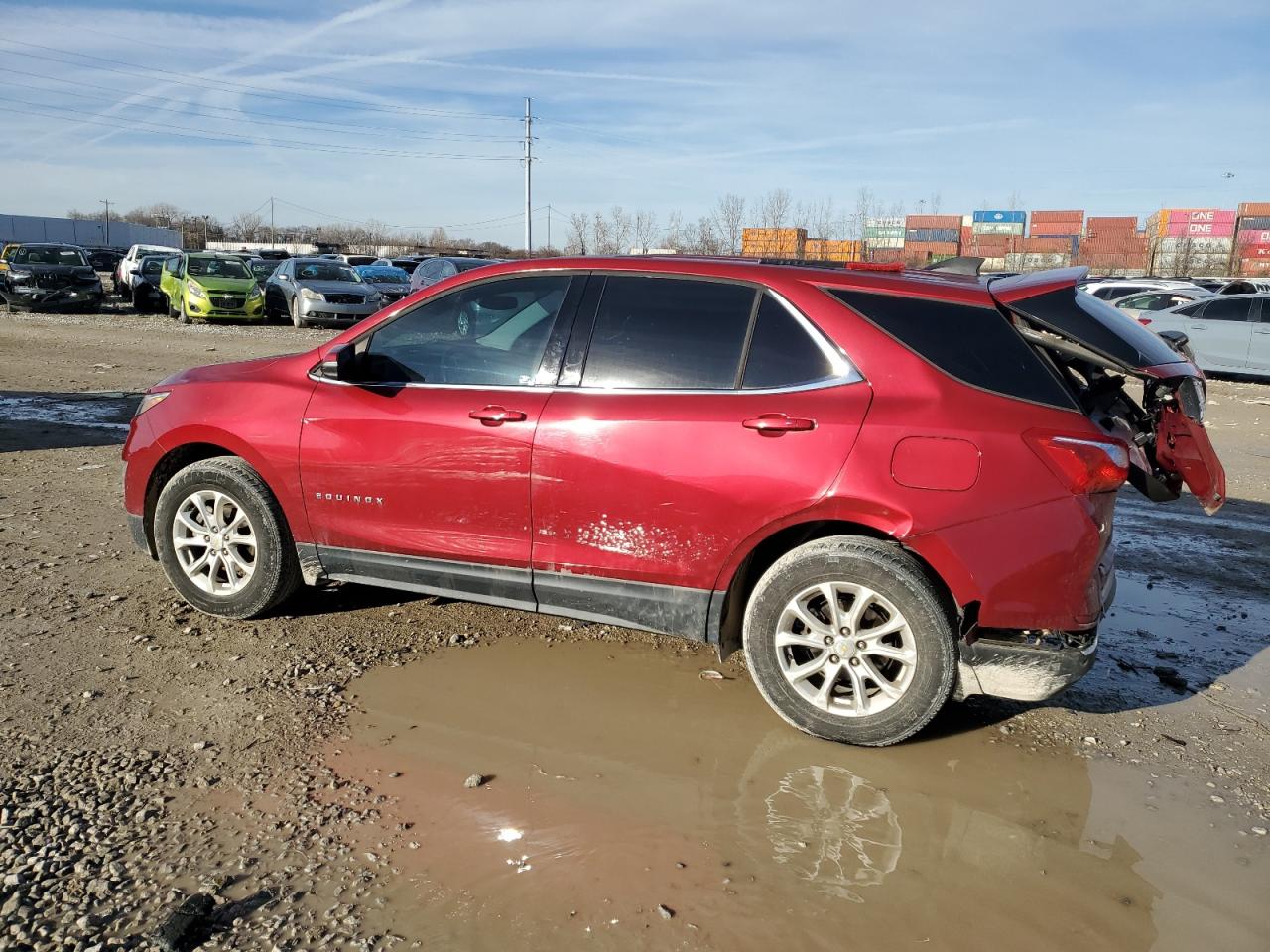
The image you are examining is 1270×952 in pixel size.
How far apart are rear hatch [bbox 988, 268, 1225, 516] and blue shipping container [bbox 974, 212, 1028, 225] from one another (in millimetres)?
72023

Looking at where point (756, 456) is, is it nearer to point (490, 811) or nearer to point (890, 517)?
point (890, 517)

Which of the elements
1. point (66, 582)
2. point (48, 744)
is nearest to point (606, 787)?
point (48, 744)

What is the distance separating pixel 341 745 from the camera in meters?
3.56

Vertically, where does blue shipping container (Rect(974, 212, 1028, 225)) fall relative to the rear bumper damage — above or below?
above

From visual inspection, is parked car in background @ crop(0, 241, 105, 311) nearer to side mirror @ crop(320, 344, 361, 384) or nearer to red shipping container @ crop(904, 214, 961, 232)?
side mirror @ crop(320, 344, 361, 384)

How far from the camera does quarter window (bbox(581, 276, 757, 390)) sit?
3828 mm

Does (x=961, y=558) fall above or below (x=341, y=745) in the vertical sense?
above

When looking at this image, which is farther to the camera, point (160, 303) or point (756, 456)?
point (160, 303)

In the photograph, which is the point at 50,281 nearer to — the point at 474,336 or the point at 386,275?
the point at 386,275

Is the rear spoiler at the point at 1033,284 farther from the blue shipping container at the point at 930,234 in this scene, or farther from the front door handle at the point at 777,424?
the blue shipping container at the point at 930,234

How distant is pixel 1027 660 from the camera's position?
346 centimetres

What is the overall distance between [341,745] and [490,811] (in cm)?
72

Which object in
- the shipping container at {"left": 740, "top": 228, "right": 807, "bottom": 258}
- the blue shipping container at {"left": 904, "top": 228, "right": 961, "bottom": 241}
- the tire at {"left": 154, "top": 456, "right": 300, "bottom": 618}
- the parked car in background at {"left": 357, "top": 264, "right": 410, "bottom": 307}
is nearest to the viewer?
the tire at {"left": 154, "top": 456, "right": 300, "bottom": 618}

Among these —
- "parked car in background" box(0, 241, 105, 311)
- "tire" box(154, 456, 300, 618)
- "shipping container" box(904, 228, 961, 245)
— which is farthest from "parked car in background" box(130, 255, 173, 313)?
"shipping container" box(904, 228, 961, 245)
